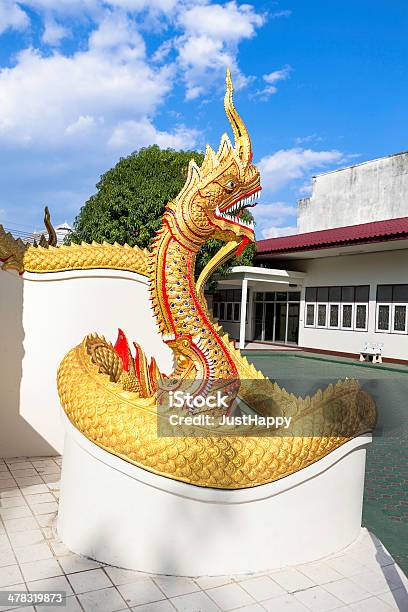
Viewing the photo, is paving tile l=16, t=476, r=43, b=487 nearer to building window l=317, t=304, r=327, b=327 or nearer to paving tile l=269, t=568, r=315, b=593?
paving tile l=269, t=568, r=315, b=593

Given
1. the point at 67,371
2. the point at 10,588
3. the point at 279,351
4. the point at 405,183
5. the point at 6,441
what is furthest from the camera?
the point at 405,183

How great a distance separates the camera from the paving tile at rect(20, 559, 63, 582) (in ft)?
8.64

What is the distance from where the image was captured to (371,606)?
8.10 ft

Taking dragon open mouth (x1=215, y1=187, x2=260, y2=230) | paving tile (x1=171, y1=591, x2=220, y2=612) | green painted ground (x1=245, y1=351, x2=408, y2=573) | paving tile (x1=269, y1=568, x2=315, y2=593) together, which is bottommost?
green painted ground (x1=245, y1=351, x2=408, y2=573)

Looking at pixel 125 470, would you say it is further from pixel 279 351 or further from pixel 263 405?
pixel 279 351

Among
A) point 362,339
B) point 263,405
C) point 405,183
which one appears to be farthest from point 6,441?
point 405,183

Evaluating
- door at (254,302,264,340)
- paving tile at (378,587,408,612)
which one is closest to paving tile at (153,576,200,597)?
paving tile at (378,587,408,612)

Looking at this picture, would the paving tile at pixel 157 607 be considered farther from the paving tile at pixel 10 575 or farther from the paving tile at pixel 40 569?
the paving tile at pixel 10 575

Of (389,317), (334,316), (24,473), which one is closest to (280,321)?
(334,316)

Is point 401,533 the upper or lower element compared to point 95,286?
lower

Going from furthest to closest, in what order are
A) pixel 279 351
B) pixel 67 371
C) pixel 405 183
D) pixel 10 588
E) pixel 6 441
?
pixel 405 183 < pixel 279 351 < pixel 6 441 < pixel 67 371 < pixel 10 588

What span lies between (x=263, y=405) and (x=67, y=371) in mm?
1458

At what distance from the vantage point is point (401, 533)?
3623 millimetres

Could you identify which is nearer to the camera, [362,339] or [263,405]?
[263,405]
